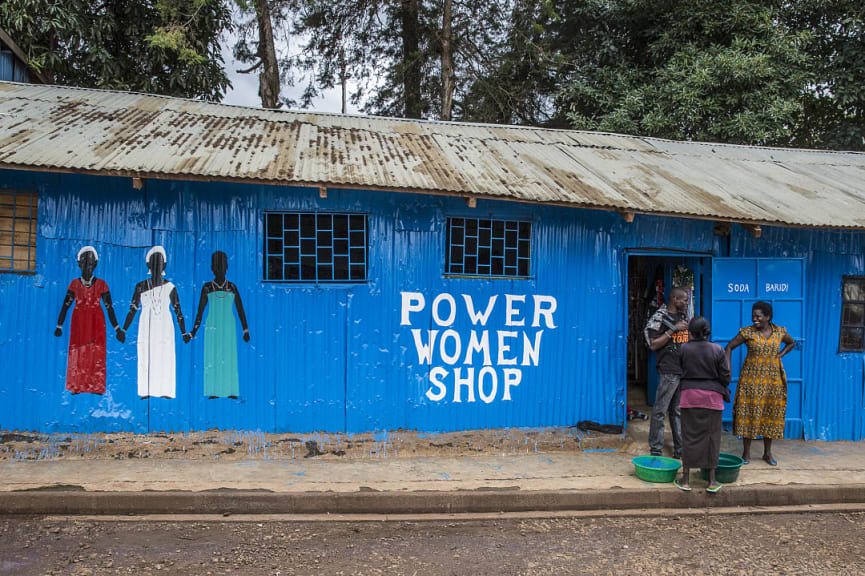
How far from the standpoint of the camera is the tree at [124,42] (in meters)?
12.2

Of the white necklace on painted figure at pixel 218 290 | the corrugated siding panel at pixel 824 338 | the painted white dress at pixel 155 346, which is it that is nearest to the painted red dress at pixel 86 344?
the painted white dress at pixel 155 346

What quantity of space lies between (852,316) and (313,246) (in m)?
6.71

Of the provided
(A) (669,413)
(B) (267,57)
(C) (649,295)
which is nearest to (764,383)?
(A) (669,413)

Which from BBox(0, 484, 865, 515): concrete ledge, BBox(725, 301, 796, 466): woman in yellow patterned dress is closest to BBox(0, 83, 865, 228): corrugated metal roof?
BBox(725, 301, 796, 466): woman in yellow patterned dress

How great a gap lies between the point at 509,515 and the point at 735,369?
3873 mm

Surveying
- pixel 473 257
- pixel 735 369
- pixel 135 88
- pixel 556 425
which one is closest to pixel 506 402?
pixel 556 425

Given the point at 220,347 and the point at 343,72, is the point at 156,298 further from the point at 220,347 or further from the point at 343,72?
the point at 343,72

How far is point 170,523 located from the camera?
481 centimetres

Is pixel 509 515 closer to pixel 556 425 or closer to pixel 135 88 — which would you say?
pixel 556 425

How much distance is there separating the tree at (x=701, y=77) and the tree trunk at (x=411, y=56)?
4264 millimetres

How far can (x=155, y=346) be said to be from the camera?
6.30 m

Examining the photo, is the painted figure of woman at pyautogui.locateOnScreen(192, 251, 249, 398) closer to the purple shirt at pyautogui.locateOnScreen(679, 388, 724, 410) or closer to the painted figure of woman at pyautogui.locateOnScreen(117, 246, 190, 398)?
the painted figure of woman at pyautogui.locateOnScreen(117, 246, 190, 398)

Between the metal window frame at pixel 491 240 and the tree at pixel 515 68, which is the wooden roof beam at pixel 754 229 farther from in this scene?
the tree at pixel 515 68

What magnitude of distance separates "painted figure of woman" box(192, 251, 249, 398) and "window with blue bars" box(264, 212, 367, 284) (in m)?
0.44
